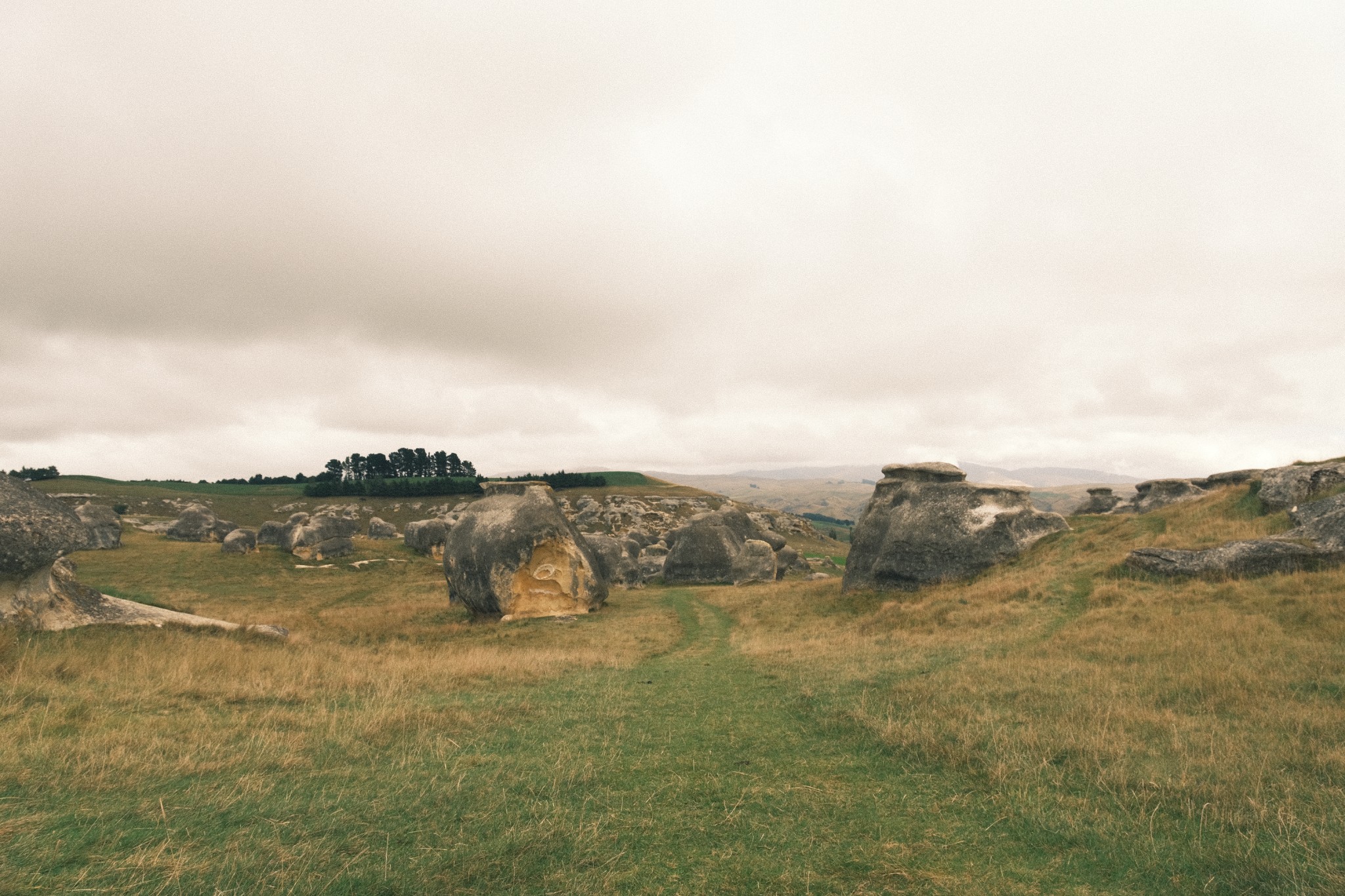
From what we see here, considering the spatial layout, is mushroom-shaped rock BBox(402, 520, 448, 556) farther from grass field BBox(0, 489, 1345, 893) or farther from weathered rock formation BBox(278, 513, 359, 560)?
grass field BBox(0, 489, 1345, 893)

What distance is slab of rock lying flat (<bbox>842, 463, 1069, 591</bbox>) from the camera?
25.1 metres

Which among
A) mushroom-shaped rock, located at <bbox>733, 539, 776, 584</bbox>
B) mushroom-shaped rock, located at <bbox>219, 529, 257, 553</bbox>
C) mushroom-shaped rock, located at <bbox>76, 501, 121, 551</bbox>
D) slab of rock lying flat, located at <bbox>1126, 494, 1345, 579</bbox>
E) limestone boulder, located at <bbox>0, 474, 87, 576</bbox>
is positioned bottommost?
mushroom-shaped rock, located at <bbox>733, 539, 776, 584</bbox>

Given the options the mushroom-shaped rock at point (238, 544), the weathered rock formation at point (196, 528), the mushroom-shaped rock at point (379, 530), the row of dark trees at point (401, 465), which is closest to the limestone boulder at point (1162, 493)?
the mushroom-shaped rock at point (238, 544)

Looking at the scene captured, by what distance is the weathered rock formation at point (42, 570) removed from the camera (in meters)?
13.1

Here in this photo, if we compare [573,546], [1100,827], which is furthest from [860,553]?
[1100,827]

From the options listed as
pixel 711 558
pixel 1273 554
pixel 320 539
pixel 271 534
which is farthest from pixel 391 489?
pixel 1273 554

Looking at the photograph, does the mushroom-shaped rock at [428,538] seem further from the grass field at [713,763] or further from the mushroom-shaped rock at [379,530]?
the grass field at [713,763]

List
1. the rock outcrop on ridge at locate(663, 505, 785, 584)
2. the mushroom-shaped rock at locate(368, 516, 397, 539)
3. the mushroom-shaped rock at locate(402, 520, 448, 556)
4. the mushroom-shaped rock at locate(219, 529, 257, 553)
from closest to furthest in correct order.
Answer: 1. the rock outcrop on ridge at locate(663, 505, 785, 584)
2. the mushroom-shaped rock at locate(219, 529, 257, 553)
3. the mushroom-shaped rock at locate(402, 520, 448, 556)
4. the mushroom-shaped rock at locate(368, 516, 397, 539)

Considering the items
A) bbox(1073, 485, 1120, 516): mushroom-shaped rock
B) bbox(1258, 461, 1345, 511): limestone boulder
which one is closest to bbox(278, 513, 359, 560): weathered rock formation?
bbox(1258, 461, 1345, 511): limestone boulder

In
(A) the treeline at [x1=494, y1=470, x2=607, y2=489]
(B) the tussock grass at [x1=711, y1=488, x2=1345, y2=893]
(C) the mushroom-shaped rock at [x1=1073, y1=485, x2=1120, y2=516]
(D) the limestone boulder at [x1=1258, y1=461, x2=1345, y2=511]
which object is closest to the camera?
(B) the tussock grass at [x1=711, y1=488, x2=1345, y2=893]

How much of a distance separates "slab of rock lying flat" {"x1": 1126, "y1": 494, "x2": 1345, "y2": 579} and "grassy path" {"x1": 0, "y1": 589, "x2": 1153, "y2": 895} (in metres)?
14.4

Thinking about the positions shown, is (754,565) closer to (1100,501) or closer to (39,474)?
(1100,501)

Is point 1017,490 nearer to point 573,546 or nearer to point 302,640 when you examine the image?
point 573,546

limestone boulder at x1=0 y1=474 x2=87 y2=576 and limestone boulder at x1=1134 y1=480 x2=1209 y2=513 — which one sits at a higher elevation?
limestone boulder at x1=0 y1=474 x2=87 y2=576
